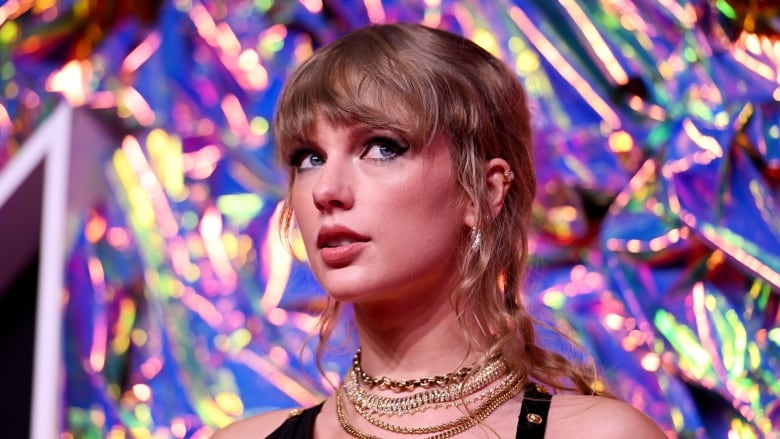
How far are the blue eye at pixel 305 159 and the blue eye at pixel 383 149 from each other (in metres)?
0.08

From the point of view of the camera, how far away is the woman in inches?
51.3

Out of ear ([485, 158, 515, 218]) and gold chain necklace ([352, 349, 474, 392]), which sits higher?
ear ([485, 158, 515, 218])

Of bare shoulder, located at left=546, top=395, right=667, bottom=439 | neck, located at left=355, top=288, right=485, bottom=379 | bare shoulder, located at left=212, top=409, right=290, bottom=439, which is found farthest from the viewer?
bare shoulder, located at left=212, top=409, right=290, bottom=439

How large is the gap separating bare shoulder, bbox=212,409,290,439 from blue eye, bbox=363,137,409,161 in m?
0.43

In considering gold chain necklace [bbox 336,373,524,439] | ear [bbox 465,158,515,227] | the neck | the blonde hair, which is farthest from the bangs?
gold chain necklace [bbox 336,373,524,439]

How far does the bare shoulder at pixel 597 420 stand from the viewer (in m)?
1.26

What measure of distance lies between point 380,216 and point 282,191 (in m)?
0.75

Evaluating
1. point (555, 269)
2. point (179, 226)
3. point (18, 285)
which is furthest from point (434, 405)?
point (18, 285)

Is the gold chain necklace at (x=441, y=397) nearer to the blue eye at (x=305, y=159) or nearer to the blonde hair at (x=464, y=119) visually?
the blonde hair at (x=464, y=119)

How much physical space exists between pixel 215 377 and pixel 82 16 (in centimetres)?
83

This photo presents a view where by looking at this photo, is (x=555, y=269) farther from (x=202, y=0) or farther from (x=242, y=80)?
(x=202, y=0)

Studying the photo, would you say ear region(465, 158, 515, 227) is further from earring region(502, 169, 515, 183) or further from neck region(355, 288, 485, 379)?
neck region(355, 288, 485, 379)

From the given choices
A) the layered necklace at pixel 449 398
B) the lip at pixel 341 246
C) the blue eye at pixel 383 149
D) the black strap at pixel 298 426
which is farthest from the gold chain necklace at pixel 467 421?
the blue eye at pixel 383 149

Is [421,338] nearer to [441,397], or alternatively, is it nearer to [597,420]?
[441,397]
